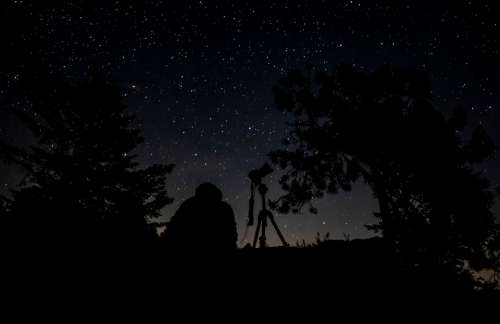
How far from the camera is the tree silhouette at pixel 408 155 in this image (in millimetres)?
14555

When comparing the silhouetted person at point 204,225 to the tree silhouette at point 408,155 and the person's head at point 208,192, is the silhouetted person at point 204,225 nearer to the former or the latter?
the person's head at point 208,192

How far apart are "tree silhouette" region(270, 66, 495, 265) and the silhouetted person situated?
11113 mm

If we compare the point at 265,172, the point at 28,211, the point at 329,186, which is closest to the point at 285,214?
the point at 329,186

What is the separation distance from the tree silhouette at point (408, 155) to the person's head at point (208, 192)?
1107 cm

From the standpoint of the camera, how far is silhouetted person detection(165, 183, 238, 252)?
482 cm

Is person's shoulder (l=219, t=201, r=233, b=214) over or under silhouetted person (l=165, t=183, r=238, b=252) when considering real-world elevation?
over

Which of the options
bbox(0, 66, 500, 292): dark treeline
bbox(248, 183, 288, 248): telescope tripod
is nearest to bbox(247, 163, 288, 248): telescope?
bbox(248, 183, 288, 248): telescope tripod

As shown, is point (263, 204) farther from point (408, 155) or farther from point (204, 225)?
point (408, 155)

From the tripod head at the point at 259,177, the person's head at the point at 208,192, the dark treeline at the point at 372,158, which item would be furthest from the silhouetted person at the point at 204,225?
the dark treeline at the point at 372,158

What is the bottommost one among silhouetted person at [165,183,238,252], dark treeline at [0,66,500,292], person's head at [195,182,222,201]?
silhouetted person at [165,183,238,252]

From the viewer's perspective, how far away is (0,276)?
12.5 ft

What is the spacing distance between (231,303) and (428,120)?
13803 mm

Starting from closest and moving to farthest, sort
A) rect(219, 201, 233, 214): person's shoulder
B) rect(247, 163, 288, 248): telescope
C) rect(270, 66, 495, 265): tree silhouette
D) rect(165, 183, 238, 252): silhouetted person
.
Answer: rect(165, 183, 238, 252): silhouetted person < rect(219, 201, 233, 214): person's shoulder < rect(247, 163, 288, 248): telescope < rect(270, 66, 495, 265): tree silhouette

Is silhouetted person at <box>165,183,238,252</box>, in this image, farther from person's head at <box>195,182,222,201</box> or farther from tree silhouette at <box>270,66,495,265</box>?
tree silhouette at <box>270,66,495,265</box>
